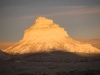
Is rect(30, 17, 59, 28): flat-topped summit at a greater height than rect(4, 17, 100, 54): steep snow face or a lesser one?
greater

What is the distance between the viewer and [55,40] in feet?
366

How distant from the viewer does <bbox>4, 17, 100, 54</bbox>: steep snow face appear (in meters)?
103

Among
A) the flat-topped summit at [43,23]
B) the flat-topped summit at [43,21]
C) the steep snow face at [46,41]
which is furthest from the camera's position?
the flat-topped summit at [43,21]

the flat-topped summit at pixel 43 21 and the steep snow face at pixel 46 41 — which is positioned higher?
the flat-topped summit at pixel 43 21

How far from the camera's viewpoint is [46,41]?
111 m

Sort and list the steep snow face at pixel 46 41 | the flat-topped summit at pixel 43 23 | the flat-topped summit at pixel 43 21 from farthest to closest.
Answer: the flat-topped summit at pixel 43 21
the flat-topped summit at pixel 43 23
the steep snow face at pixel 46 41

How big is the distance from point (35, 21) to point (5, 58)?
2302 inches

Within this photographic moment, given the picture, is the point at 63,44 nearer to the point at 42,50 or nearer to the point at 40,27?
the point at 42,50

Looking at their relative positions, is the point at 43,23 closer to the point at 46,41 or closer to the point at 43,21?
the point at 43,21

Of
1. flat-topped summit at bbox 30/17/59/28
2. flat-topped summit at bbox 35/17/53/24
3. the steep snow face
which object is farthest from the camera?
flat-topped summit at bbox 35/17/53/24

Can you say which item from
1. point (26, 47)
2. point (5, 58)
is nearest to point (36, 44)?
point (26, 47)

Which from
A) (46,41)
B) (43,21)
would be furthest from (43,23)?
(46,41)

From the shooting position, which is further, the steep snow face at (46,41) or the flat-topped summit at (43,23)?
the flat-topped summit at (43,23)

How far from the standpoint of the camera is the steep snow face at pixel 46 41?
103 meters
